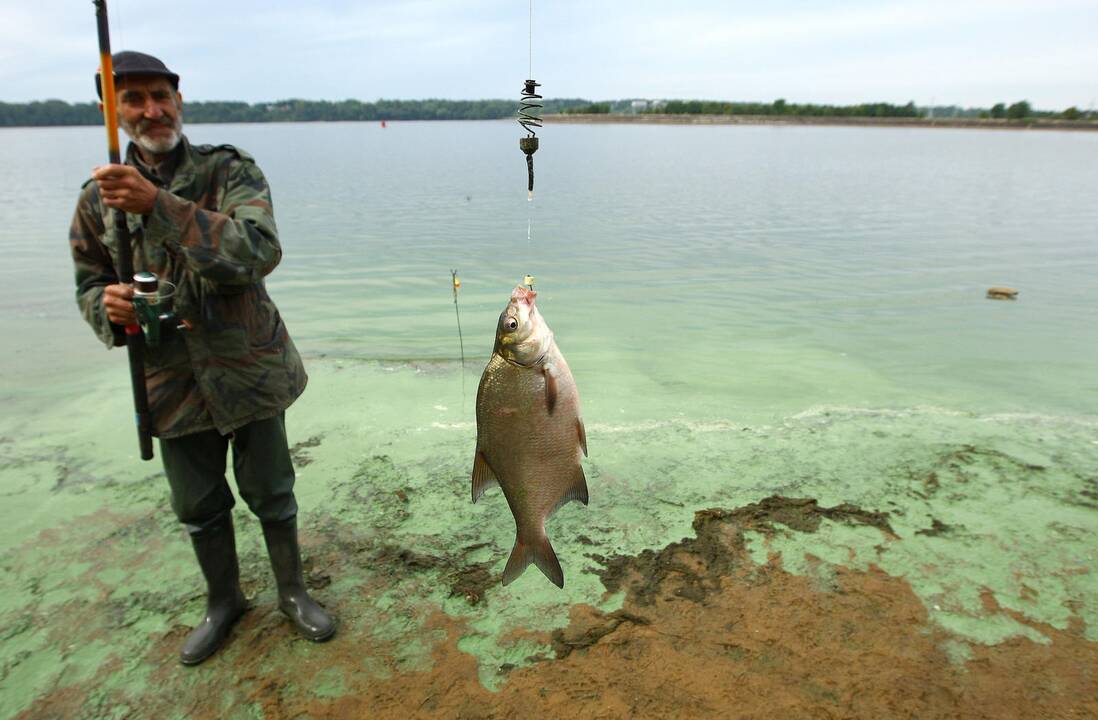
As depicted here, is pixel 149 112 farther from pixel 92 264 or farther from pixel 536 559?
pixel 536 559

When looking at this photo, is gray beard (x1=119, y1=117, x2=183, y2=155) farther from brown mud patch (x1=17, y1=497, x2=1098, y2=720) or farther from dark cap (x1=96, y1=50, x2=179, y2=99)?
brown mud patch (x1=17, y1=497, x2=1098, y2=720)

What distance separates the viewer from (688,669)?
3027mm

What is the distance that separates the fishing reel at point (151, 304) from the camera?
2.60m

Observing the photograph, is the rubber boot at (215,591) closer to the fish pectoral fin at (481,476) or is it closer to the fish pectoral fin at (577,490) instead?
the fish pectoral fin at (481,476)

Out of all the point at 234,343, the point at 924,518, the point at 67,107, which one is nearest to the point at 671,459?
the point at 924,518

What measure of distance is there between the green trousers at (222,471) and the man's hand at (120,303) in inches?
22.2

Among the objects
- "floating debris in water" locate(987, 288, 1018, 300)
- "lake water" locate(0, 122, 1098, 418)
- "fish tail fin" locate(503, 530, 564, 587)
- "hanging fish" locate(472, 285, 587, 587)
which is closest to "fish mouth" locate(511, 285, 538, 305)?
"hanging fish" locate(472, 285, 587, 587)

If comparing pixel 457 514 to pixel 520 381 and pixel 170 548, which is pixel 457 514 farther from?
pixel 520 381

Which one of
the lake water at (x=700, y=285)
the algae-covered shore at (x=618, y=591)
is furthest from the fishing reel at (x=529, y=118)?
the lake water at (x=700, y=285)

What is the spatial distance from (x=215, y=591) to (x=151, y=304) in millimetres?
1415

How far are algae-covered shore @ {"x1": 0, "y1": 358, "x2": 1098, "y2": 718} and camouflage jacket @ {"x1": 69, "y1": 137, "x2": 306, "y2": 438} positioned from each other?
1140mm

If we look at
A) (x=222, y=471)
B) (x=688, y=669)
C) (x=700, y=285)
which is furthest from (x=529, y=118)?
(x=700, y=285)

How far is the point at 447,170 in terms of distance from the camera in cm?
3606

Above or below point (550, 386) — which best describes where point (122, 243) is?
above
